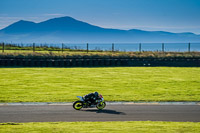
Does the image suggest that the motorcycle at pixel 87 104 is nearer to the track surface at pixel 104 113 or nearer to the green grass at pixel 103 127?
the track surface at pixel 104 113

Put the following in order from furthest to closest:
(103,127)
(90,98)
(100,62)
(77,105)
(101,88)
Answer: (100,62) → (101,88) → (77,105) → (90,98) → (103,127)

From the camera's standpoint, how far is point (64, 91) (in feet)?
64.7

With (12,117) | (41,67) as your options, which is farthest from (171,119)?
(41,67)

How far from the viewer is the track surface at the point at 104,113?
41.3 feet

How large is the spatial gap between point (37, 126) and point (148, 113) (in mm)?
5181

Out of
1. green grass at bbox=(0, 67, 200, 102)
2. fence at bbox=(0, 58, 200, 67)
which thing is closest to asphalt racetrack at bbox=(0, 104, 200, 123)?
green grass at bbox=(0, 67, 200, 102)

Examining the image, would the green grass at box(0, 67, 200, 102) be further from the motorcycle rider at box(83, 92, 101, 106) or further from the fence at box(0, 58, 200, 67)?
the fence at box(0, 58, 200, 67)

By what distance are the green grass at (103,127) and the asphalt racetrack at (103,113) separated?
1.08m

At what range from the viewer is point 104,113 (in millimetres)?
13664

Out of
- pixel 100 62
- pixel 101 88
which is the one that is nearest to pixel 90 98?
pixel 101 88

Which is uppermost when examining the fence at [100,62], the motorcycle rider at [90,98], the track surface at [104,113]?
the fence at [100,62]

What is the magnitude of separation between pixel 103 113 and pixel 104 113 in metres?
0.04

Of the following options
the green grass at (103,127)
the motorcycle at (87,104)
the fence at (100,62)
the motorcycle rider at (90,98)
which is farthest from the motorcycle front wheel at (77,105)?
the fence at (100,62)

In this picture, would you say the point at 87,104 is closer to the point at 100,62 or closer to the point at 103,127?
the point at 103,127
